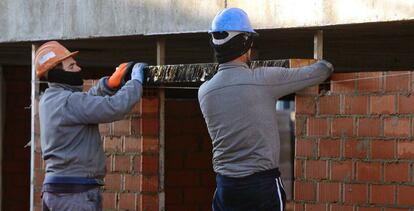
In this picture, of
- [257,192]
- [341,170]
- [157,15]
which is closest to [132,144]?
[157,15]

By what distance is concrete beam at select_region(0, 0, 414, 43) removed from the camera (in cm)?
602

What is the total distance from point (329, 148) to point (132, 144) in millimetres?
1800

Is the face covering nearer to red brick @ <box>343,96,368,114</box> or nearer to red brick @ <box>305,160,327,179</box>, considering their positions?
red brick @ <box>305,160,327,179</box>

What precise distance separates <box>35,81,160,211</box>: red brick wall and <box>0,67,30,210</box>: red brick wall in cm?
344

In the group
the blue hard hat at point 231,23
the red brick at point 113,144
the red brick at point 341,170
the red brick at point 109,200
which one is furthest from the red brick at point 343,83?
the red brick at point 109,200

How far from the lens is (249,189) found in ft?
16.8

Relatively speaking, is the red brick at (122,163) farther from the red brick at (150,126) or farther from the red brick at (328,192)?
the red brick at (328,192)

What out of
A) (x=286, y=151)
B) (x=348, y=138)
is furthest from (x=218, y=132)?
(x=286, y=151)

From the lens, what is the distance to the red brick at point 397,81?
5.88 metres

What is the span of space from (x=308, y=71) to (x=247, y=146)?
1.84ft

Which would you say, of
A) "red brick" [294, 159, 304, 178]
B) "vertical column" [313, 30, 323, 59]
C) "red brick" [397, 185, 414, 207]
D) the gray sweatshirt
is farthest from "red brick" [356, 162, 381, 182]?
the gray sweatshirt

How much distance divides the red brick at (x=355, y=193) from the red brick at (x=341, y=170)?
0.06 m

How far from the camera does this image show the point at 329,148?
20.4 feet

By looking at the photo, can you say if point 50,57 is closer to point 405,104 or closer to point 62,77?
point 62,77
